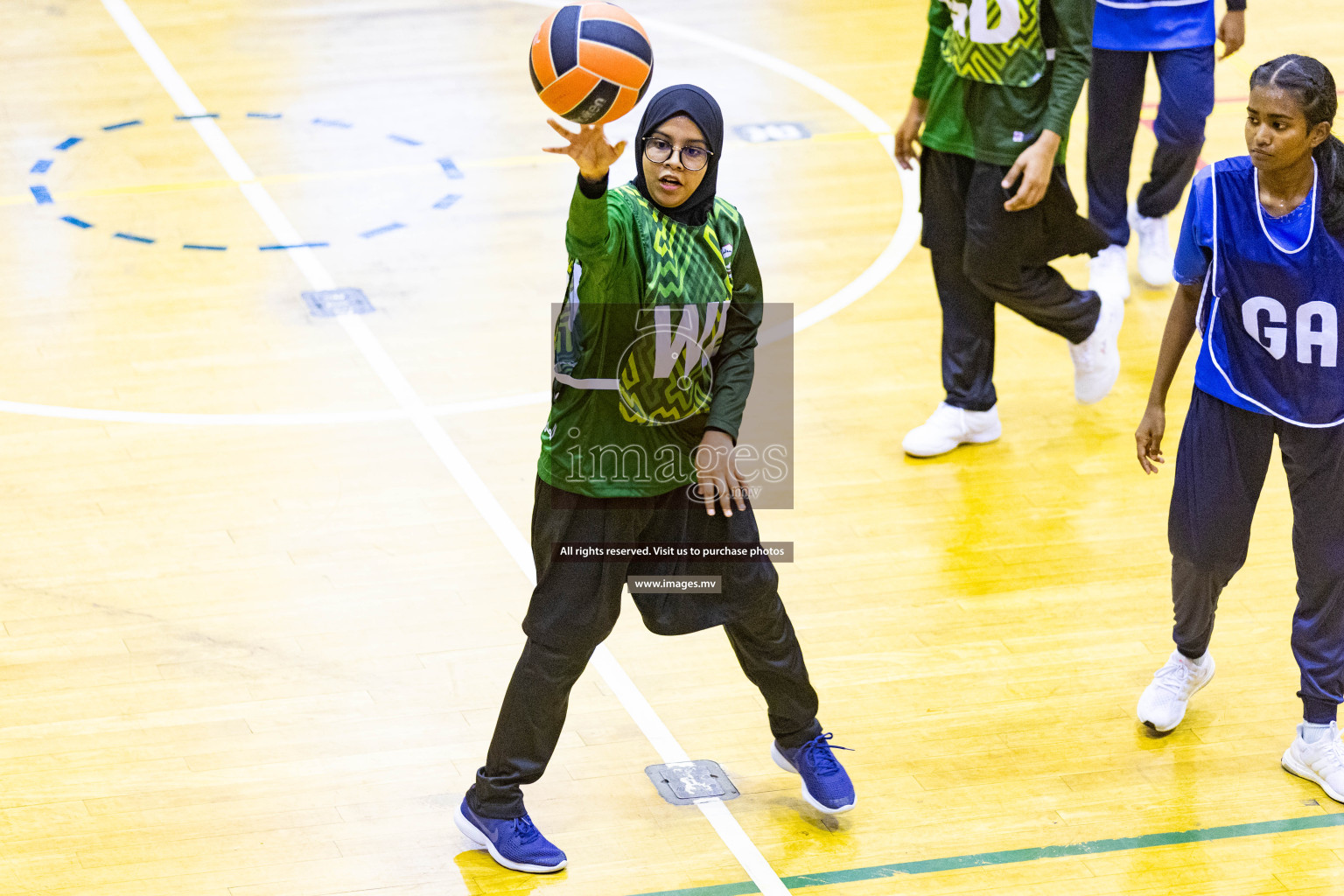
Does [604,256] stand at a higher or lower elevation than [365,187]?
higher

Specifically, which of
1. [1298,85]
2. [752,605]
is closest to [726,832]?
[752,605]

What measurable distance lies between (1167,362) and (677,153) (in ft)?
4.64

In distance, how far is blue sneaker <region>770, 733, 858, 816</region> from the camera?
14.4 feet

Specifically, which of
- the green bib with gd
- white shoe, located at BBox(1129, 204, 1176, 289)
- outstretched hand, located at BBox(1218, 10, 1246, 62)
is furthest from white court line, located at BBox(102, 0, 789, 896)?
outstretched hand, located at BBox(1218, 10, 1246, 62)

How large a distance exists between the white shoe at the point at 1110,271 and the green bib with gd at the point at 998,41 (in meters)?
1.46

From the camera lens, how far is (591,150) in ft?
11.4

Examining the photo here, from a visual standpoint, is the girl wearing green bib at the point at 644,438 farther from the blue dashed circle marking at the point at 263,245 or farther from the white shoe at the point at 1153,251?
the blue dashed circle marking at the point at 263,245

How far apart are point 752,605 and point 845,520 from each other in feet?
5.85

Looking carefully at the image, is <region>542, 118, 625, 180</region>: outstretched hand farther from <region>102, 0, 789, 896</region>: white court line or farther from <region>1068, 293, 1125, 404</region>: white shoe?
<region>1068, 293, 1125, 404</region>: white shoe

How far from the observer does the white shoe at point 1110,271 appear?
277 inches

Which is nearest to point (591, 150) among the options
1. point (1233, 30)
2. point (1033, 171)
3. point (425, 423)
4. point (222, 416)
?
point (1033, 171)

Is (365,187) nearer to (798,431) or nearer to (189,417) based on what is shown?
(189,417)

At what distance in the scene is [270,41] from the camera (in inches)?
411

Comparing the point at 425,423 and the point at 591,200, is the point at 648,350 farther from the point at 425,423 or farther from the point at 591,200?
the point at 425,423
